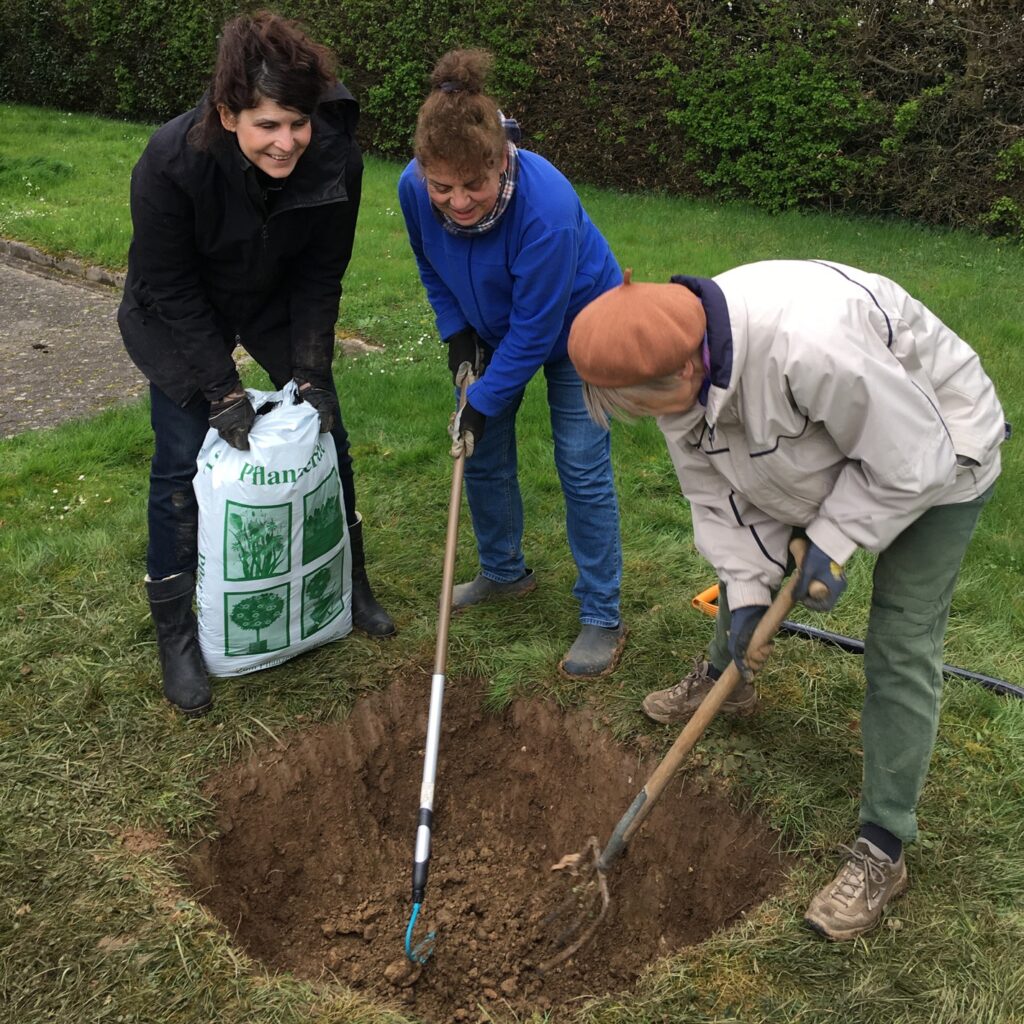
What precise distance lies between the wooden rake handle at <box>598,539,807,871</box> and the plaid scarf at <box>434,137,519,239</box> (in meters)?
1.17

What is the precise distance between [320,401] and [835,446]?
64.0 inches

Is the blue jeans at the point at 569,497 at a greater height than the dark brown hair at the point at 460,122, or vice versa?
the dark brown hair at the point at 460,122

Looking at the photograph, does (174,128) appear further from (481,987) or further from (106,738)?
(481,987)

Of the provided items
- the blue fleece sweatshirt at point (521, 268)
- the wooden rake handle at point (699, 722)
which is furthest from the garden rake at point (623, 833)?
the blue fleece sweatshirt at point (521, 268)

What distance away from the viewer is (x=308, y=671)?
131 inches

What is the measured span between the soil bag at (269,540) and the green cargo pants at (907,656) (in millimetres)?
1668

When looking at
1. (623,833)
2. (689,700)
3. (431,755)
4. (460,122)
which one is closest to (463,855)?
(431,755)

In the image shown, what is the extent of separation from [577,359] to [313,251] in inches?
53.2

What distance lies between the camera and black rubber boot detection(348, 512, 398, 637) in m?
3.49

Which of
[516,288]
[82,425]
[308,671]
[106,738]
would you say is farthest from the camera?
[82,425]

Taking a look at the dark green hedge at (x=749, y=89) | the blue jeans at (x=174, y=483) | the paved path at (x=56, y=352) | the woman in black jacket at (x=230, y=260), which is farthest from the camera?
the dark green hedge at (x=749, y=89)

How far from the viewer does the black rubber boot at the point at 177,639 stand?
10.3 ft

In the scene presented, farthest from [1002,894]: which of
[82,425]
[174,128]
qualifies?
[82,425]

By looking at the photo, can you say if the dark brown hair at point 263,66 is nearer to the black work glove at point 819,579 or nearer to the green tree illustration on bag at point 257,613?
the green tree illustration on bag at point 257,613
